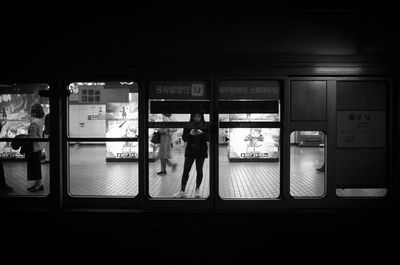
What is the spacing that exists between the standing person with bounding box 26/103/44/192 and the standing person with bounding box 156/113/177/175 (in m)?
2.09

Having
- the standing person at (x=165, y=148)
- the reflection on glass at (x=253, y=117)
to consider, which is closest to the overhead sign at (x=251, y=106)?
the reflection on glass at (x=253, y=117)

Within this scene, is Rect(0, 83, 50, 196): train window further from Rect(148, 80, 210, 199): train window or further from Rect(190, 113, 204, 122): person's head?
Rect(190, 113, 204, 122): person's head

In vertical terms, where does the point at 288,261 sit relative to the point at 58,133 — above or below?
below

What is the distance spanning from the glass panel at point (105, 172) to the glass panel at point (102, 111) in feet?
0.89

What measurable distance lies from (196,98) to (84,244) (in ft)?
9.01

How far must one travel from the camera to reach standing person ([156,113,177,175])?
5667 millimetres

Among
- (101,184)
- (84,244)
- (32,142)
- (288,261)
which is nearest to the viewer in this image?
(288,261)

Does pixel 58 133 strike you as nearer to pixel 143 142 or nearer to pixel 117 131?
pixel 117 131

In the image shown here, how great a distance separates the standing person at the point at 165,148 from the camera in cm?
567

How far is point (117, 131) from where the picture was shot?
5.55m

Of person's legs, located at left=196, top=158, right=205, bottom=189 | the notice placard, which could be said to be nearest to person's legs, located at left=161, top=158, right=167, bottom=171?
person's legs, located at left=196, top=158, right=205, bottom=189
